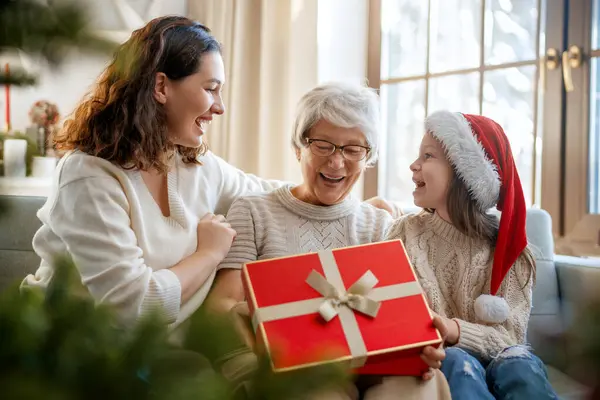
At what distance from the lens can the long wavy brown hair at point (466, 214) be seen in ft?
5.89

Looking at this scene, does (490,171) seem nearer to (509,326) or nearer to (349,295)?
(509,326)

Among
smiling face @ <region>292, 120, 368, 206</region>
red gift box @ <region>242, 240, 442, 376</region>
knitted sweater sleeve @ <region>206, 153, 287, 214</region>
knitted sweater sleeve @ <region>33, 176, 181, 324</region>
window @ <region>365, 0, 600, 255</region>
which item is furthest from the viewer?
window @ <region>365, 0, 600, 255</region>

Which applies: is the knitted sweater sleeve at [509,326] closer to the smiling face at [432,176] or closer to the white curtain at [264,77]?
the smiling face at [432,176]

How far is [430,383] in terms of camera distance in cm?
146

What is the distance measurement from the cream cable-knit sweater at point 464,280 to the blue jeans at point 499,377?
0.14 ft

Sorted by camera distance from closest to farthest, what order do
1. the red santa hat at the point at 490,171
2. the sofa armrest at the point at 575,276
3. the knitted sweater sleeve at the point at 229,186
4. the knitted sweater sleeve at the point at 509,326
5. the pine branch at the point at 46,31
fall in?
the pine branch at the point at 46,31
the knitted sweater sleeve at the point at 509,326
the red santa hat at the point at 490,171
the knitted sweater sleeve at the point at 229,186
the sofa armrest at the point at 575,276

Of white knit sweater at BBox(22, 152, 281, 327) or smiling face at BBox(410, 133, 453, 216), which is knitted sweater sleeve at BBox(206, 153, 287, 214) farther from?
smiling face at BBox(410, 133, 453, 216)

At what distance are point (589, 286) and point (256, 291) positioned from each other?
3.88 ft

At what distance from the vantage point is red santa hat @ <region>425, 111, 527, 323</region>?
174cm

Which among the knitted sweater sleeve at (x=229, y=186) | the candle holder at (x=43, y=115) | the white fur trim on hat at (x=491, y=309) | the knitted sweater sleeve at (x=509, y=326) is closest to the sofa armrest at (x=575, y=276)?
the knitted sweater sleeve at (x=509, y=326)

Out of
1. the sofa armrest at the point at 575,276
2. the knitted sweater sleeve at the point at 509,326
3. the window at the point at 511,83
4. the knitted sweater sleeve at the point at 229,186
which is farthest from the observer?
the window at the point at 511,83

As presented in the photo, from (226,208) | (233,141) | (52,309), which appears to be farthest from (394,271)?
(233,141)

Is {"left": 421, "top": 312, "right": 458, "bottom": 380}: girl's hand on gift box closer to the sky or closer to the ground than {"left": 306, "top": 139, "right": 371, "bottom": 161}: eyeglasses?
closer to the ground

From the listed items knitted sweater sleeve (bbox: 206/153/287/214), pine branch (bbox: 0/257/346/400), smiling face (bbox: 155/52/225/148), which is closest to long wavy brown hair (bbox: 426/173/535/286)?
knitted sweater sleeve (bbox: 206/153/287/214)
